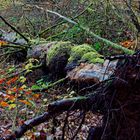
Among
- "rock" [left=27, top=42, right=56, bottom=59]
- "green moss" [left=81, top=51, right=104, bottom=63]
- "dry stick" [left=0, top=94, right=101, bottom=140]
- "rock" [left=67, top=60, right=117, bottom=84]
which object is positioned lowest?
"rock" [left=27, top=42, right=56, bottom=59]

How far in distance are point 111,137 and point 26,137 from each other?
198 cm

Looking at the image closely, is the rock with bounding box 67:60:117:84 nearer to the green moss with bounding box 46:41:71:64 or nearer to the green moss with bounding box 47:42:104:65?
the green moss with bounding box 47:42:104:65

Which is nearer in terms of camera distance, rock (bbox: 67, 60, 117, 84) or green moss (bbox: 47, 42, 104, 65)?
rock (bbox: 67, 60, 117, 84)

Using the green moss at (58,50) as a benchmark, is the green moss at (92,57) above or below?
above

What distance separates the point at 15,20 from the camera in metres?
9.79

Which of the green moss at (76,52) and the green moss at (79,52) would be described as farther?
the green moss at (79,52)

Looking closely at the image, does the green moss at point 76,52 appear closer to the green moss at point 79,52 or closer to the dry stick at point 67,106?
the green moss at point 79,52

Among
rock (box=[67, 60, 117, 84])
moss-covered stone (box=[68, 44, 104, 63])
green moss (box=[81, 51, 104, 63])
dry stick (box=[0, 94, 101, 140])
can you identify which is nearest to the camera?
dry stick (box=[0, 94, 101, 140])

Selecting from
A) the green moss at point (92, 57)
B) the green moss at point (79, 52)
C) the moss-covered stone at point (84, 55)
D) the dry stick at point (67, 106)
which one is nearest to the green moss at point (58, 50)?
the moss-covered stone at point (84, 55)

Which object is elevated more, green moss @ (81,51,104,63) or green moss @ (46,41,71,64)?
green moss @ (81,51,104,63)

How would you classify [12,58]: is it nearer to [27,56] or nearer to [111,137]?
[27,56]

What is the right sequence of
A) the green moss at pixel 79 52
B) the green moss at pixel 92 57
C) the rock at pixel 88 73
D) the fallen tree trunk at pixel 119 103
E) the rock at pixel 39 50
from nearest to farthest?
the fallen tree trunk at pixel 119 103
the rock at pixel 88 73
the green moss at pixel 92 57
the green moss at pixel 79 52
the rock at pixel 39 50

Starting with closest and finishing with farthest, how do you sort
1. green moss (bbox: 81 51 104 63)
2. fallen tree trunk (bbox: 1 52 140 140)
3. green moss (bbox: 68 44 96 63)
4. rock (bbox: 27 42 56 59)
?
fallen tree trunk (bbox: 1 52 140 140) < green moss (bbox: 81 51 104 63) < green moss (bbox: 68 44 96 63) < rock (bbox: 27 42 56 59)

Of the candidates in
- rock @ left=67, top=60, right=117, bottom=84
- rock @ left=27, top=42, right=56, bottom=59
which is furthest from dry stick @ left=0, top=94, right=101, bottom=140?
rock @ left=27, top=42, right=56, bottom=59
